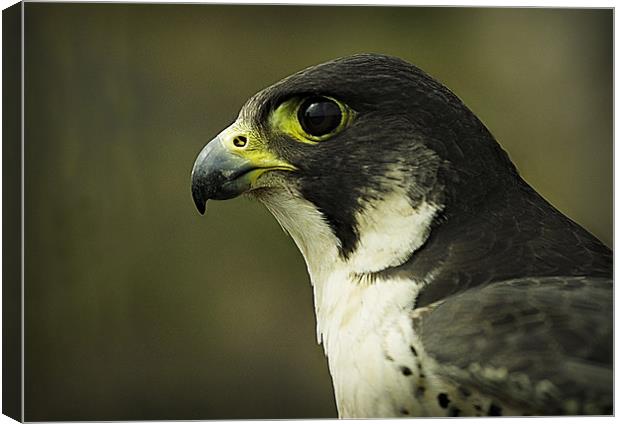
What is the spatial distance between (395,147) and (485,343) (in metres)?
0.44

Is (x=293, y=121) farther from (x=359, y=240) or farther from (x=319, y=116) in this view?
(x=359, y=240)

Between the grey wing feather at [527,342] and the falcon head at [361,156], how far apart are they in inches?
7.5

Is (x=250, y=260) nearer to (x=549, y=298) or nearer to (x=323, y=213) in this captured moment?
(x=323, y=213)

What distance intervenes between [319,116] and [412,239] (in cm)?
32

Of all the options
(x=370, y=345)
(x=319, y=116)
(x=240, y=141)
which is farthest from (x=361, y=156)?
(x=370, y=345)

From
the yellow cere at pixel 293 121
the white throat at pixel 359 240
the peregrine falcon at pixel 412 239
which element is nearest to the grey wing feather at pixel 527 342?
the peregrine falcon at pixel 412 239

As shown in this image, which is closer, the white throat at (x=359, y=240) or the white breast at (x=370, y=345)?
the white breast at (x=370, y=345)

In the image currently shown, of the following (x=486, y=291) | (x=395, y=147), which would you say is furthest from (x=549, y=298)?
(x=395, y=147)

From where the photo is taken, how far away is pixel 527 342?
2096mm

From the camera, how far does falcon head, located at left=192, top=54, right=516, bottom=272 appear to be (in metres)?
2.23

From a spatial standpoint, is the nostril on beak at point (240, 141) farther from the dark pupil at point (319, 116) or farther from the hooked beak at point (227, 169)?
the dark pupil at point (319, 116)

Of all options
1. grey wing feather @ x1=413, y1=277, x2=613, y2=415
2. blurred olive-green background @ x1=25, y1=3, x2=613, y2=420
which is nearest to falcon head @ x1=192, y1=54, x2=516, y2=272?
grey wing feather @ x1=413, y1=277, x2=613, y2=415

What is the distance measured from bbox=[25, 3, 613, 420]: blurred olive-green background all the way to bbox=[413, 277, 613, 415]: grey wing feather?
66 centimetres

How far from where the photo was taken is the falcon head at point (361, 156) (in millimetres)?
2232
